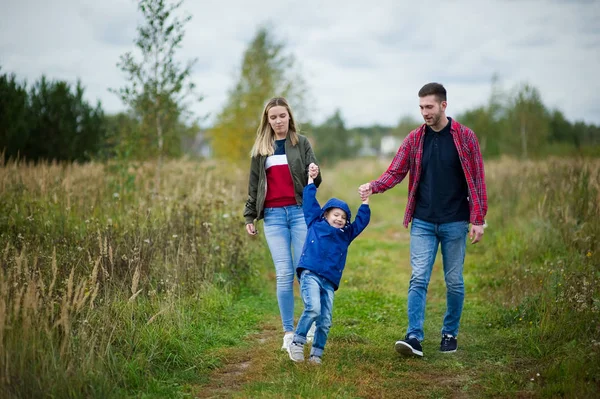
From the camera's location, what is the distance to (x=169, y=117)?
11.1 metres

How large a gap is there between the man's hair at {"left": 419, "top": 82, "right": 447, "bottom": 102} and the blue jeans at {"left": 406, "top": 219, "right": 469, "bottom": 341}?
3.64ft

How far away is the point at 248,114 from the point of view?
17891 mm

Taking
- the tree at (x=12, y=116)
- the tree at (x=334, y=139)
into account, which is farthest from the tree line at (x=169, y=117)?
the tree at (x=334, y=139)

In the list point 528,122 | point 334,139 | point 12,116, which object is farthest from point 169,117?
point 334,139

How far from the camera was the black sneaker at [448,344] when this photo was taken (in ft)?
15.9

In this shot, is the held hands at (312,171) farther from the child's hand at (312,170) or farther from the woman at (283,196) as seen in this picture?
the woman at (283,196)

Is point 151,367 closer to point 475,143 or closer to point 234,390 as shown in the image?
point 234,390

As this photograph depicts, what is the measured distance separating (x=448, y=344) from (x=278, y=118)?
2.58 m

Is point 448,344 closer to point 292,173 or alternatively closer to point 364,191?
point 364,191

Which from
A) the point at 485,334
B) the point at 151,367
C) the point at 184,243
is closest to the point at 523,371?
the point at 485,334

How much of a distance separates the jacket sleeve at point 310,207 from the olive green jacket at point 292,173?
0.28m

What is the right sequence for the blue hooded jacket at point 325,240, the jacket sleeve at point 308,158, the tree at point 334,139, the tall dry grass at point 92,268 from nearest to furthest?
the tall dry grass at point 92,268 → the blue hooded jacket at point 325,240 → the jacket sleeve at point 308,158 → the tree at point 334,139

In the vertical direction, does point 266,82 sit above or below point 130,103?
above

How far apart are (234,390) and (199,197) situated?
166 inches
